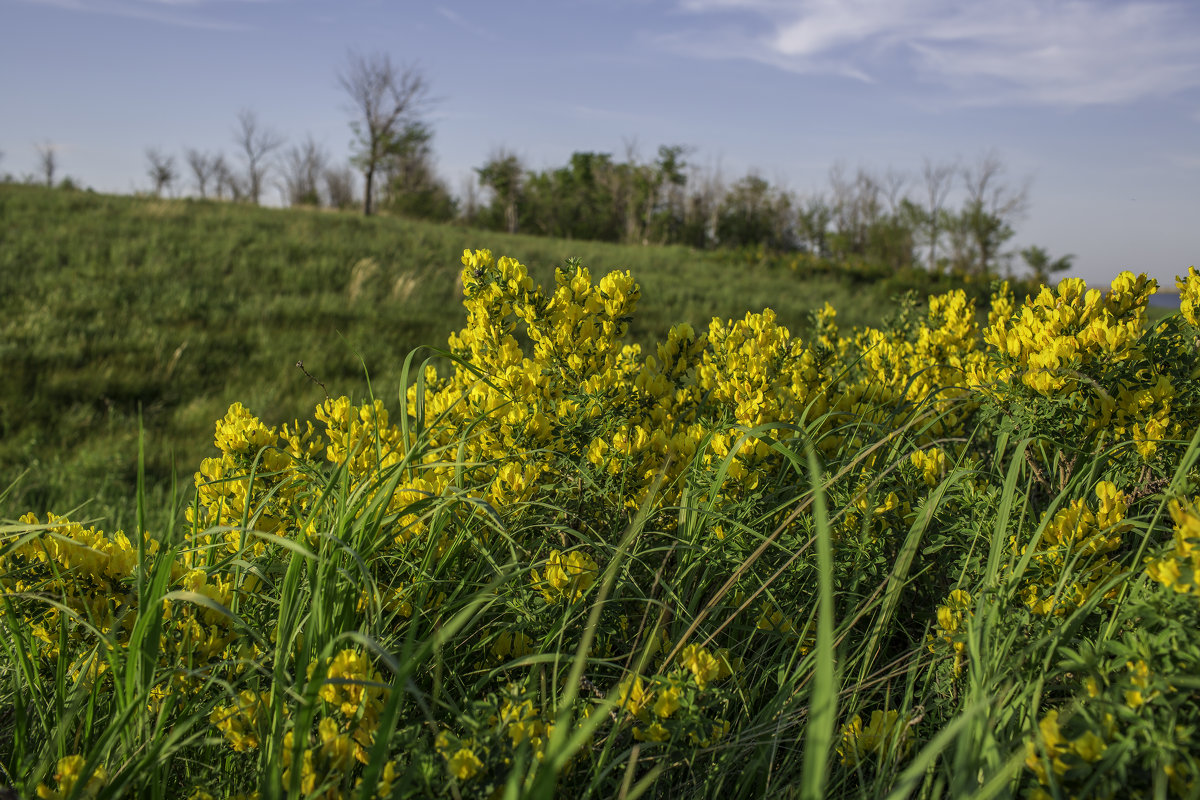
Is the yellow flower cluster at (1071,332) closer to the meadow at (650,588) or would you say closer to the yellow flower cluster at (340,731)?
the meadow at (650,588)

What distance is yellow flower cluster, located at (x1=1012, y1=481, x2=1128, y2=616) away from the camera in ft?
4.12

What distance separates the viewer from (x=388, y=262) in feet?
35.0

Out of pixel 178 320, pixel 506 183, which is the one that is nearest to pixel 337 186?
pixel 506 183

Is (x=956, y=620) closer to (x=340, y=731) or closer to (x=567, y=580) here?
(x=567, y=580)

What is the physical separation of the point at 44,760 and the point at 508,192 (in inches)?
1769

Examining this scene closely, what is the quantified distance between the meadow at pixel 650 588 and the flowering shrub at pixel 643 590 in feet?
0.03

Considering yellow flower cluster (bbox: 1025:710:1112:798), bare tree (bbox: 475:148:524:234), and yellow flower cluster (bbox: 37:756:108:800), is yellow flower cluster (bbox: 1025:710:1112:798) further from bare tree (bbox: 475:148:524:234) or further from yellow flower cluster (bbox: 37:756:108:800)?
bare tree (bbox: 475:148:524:234)

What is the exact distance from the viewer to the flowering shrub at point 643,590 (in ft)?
3.13

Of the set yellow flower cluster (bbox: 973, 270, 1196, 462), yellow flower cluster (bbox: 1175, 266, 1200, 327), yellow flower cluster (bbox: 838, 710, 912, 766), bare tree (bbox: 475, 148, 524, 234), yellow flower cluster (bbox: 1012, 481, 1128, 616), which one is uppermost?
bare tree (bbox: 475, 148, 524, 234)

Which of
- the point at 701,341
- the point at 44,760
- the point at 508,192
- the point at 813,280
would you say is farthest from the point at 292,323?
the point at 508,192

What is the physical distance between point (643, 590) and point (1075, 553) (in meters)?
0.85

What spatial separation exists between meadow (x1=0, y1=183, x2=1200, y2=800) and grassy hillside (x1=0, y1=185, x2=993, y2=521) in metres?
0.68

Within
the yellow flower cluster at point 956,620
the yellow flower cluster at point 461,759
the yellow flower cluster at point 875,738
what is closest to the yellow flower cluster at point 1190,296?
the yellow flower cluster at point 956,620

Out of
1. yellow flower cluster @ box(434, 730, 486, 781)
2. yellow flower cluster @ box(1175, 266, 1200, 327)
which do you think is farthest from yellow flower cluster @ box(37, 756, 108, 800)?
yellow flower cluster @ box(1175, 266, 1200, 327)
